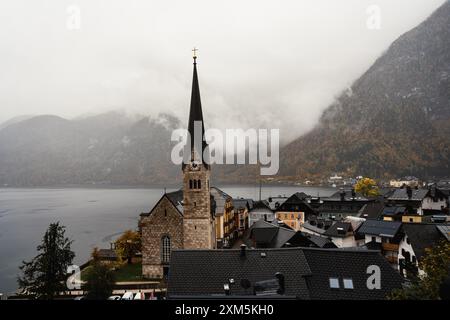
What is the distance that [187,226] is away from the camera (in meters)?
36.1

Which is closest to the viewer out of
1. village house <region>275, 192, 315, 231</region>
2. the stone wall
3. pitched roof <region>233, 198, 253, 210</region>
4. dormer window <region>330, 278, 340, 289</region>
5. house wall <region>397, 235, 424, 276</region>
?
dormer window <region>330, 278, 340, 289</region>

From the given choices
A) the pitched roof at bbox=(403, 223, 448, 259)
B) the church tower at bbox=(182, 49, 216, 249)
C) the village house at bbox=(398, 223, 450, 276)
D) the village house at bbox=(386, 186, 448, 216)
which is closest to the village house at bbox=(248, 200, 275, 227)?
the village house at bbox=(386, 186, 448, 216)

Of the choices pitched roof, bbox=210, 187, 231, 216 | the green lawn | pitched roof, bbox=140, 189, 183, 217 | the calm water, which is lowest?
the calm water

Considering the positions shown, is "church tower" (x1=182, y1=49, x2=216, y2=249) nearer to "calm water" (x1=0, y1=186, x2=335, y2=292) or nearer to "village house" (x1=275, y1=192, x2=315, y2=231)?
"calm water" (x1=0, y1=186, x2=335, y2=292)

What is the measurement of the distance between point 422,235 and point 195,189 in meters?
20.4

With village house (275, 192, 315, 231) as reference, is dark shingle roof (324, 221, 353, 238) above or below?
above

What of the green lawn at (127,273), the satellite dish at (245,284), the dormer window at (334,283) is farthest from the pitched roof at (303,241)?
the satellite dish at (245,284)

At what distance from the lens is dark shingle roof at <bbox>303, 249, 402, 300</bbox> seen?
A: 19.3 metres

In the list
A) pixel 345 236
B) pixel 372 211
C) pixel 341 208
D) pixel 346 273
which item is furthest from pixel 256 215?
pixel 346 273

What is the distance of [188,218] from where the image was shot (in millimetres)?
36281

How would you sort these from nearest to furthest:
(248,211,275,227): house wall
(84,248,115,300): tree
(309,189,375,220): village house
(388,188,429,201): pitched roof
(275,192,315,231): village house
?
1. (84,248,115,300): tree
2. (388,188,429,201): pitched roof
3. (275,192,315,231): village house
4. (248,211,275,227): house wall
5. (309,189,375,220): village house

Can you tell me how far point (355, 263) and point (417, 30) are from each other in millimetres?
178056

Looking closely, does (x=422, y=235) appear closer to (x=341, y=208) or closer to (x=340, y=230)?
(x=340, y=230)
